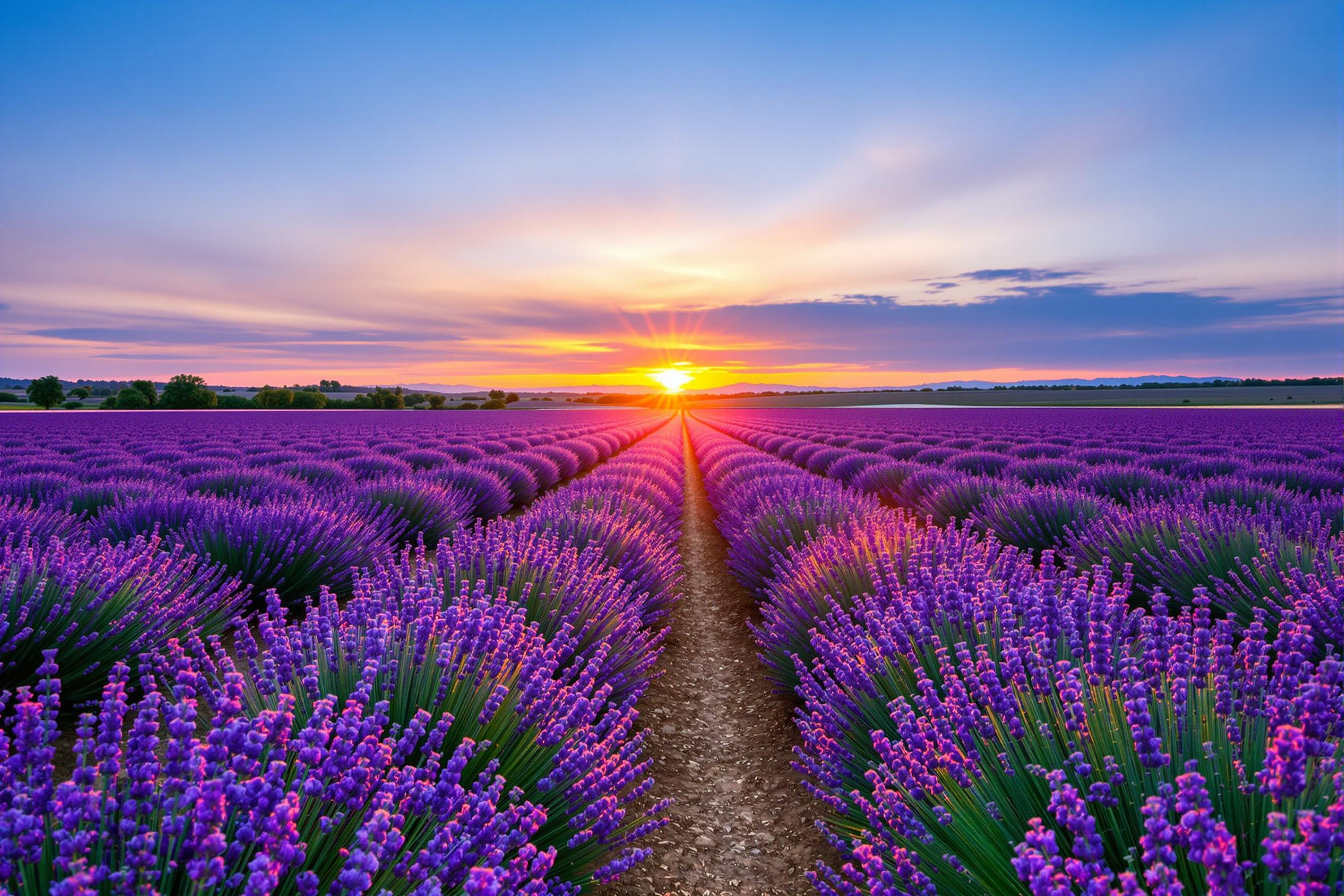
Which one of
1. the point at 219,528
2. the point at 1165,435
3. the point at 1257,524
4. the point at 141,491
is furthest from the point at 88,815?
the point at 1165,435

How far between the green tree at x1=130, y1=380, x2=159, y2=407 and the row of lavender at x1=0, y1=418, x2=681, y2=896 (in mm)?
69306

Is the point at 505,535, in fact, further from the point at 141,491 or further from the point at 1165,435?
the point at 1165,435

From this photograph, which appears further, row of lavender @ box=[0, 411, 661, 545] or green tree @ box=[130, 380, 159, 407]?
green tree @ box=[130, 380, 159, 407]

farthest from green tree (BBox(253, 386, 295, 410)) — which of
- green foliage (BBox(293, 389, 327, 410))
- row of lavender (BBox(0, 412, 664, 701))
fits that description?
row of lavender (BBox(0, 412, 664, 701))

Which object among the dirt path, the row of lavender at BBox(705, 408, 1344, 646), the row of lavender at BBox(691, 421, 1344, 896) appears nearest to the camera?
the row of lavender at BBox(691, 421, 1344, 896)

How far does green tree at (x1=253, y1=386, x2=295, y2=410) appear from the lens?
204 feet

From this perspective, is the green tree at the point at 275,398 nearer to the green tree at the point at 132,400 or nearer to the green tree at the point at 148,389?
the green tree at the point at 148,389

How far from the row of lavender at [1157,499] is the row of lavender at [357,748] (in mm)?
2329

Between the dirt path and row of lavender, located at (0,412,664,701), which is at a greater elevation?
row of lavender, located at (0,412,664,701)

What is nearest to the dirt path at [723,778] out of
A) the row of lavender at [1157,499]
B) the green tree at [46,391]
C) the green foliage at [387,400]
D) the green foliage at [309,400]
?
the row of lavender at [1157,499]

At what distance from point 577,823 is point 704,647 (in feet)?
10.4

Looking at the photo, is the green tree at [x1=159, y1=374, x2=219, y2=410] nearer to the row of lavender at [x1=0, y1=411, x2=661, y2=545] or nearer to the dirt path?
the row of lavender at [x1=0, y1=411, x2=661, y2=545]

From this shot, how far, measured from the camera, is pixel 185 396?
58.7 m

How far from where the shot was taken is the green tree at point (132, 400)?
183 ft
